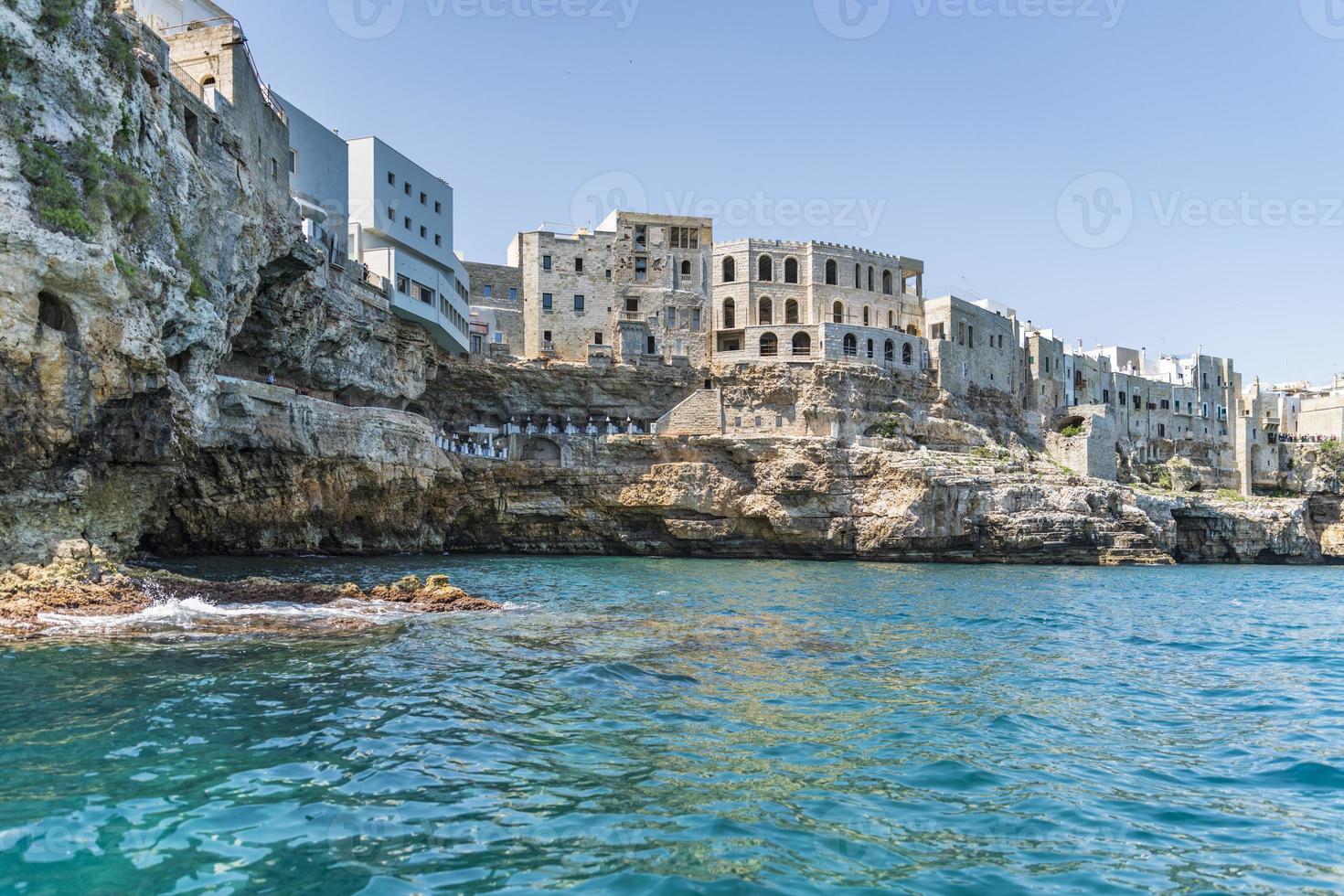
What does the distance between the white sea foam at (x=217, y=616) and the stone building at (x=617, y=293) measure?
1507 inches

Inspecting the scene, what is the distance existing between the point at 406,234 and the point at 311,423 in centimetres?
1507

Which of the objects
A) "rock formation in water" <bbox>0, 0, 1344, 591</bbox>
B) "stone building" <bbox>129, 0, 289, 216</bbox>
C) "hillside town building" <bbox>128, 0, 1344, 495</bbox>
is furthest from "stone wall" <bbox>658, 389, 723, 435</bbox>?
"stone building" <bbox>129, 0, 289, 216</bbox>

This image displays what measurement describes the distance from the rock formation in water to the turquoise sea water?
644 cm

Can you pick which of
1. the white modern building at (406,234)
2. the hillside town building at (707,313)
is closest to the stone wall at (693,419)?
the hillside town building at (707,313)

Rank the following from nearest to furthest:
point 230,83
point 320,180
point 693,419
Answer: point 230,83 → point 320,180 → point 693,419

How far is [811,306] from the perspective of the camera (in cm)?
6272

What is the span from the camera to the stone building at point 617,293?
2307 inches

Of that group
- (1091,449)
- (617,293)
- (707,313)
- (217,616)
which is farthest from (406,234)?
(1091,449)

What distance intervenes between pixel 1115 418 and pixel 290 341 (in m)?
63.6

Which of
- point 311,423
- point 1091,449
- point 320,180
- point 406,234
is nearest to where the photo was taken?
point 311,423

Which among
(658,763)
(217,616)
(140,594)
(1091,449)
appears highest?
(1091,449)

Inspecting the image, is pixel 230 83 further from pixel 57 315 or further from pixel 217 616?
pixel 217 616

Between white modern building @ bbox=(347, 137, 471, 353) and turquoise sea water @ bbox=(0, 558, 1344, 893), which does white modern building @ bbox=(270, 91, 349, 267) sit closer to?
white modern building @ bbox=(347, 137, 471, 353)

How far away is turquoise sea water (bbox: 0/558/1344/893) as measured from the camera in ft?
22.7
